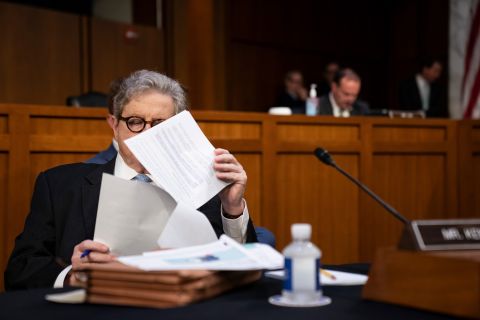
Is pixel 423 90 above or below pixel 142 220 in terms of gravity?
above

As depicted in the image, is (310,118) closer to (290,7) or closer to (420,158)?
(420,158)

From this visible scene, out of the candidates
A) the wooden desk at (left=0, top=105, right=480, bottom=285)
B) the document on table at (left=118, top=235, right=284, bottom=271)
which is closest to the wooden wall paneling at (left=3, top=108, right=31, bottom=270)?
the wooden desk at (left=0, top=105, right=480, bottom=285)

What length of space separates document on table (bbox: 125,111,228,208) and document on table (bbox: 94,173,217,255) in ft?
0.14

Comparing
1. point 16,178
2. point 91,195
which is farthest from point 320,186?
point 91,195

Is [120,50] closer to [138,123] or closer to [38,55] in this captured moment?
[38,55]

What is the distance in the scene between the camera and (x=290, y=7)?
358 inches

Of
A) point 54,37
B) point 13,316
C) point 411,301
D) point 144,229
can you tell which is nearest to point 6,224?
point 144,229

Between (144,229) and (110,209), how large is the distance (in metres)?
0.10

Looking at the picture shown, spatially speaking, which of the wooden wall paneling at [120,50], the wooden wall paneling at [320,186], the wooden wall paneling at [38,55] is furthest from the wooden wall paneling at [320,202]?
the wooden wall paneling at [38,55]

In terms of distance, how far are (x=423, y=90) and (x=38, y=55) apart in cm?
414

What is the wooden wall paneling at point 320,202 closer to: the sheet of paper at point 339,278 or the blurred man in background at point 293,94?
the sheet of paper at point 339,278

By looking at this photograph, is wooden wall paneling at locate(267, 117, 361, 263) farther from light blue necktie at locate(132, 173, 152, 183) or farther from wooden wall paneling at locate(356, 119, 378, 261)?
light blue necktie at locate(132, 173, 152, 183)

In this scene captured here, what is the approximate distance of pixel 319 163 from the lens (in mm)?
4520

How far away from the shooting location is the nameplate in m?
1.28
